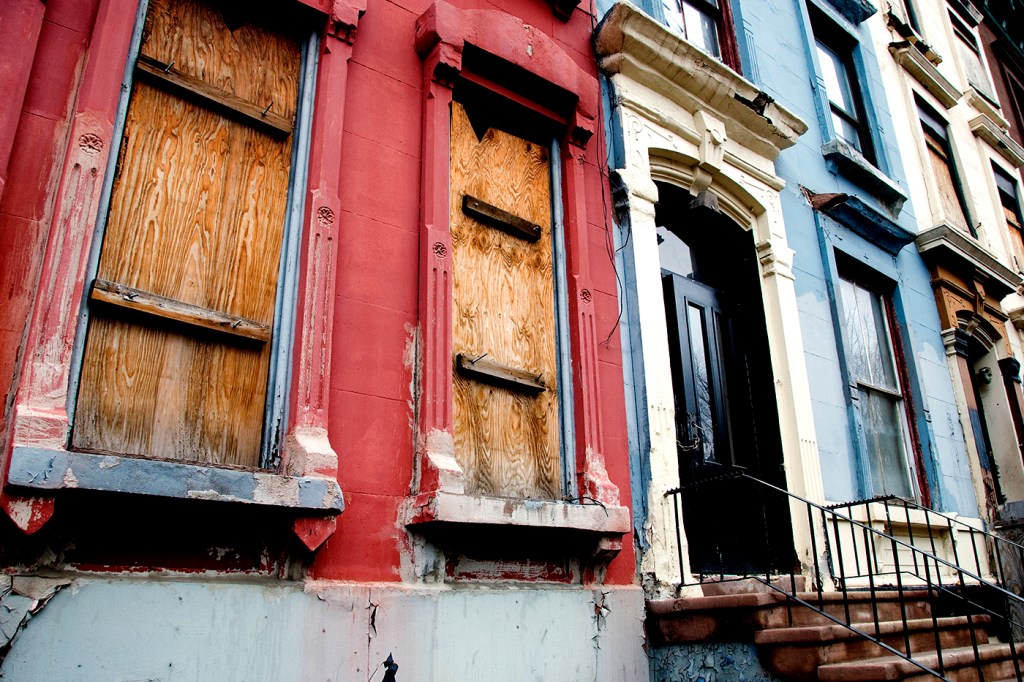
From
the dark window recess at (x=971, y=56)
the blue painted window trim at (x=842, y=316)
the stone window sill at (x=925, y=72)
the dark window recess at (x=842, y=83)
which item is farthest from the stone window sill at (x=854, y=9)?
the dark window recess at (x=971, y=56)

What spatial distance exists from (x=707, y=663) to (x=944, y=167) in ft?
31.2

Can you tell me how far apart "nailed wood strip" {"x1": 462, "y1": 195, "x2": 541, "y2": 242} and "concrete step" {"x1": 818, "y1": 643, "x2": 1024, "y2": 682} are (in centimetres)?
314

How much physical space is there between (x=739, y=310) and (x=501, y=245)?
9.56 ft

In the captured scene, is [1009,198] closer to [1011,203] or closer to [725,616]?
[1011,203]

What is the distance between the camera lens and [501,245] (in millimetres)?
5066

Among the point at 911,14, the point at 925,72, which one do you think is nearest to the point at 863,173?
the point at 925,72

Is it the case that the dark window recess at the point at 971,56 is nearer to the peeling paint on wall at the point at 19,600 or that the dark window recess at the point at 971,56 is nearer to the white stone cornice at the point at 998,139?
the white stone cornice at the point at 998,139

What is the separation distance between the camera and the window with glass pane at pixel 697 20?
296 inches

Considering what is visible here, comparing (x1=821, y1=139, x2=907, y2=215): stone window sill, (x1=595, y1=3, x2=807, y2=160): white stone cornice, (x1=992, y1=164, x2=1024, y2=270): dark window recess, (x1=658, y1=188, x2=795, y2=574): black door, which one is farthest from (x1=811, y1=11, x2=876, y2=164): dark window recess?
(x1=992, y1=164, x2=1024, y2=270): dark window recess

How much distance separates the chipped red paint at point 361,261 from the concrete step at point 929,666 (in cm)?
130

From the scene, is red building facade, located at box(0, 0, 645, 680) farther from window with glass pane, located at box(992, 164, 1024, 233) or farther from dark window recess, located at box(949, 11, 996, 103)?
dark window recess, located at box(949, 11, 996, 103)

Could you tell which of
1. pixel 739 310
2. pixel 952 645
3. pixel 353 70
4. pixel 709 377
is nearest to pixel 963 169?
pixel 739 310

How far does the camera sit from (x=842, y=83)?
31.7 ft

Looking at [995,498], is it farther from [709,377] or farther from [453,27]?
[453,27]
